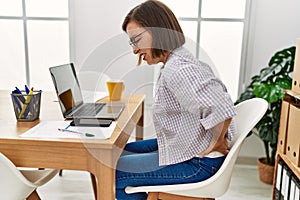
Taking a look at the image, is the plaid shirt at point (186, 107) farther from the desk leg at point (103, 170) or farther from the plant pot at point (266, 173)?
the plant pot at point (266, 173)

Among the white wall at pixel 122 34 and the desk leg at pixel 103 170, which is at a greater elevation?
the white wall at pixel 122 34

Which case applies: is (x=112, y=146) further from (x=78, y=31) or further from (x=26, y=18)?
(x=26, y=18)

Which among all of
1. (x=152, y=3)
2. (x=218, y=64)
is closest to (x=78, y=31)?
(x=218, y=64)

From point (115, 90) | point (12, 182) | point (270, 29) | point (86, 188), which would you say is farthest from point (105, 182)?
point (270, 29)

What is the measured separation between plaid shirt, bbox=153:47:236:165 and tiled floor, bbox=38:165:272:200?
3.59ft

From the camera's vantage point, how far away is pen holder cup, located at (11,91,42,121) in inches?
53.7

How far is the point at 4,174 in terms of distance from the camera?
119 centimetres

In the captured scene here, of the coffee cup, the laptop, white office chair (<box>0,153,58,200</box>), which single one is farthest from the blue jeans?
the coffee cup

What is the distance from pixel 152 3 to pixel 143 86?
1.40 meters

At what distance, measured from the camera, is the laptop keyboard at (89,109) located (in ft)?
Result: 4.97

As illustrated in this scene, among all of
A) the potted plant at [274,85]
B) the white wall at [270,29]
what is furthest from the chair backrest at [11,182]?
the white wall at [270,29]

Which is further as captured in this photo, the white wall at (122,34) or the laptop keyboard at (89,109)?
the white wall at (122,34)

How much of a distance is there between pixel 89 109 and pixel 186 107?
593mm

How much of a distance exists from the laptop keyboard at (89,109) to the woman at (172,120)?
0.33 meters
